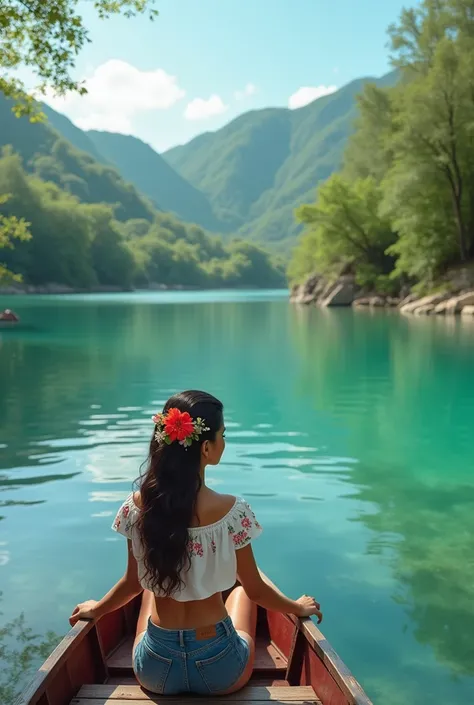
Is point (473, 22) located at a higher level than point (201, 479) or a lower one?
higher

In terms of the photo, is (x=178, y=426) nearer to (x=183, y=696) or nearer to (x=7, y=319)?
(x=183, y=696)

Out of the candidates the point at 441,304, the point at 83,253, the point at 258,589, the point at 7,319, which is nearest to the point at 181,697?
the point at 258,589

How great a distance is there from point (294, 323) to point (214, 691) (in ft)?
113

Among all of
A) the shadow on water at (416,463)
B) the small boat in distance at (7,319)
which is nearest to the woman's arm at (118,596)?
the shadow on water at (416,463)

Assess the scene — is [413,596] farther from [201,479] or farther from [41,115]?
[41,115]

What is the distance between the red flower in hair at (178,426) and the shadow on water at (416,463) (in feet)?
9.31

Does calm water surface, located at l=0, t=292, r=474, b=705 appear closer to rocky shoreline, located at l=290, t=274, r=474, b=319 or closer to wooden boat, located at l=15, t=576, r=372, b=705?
wooden boat, located at l=15, t=576, r=372, b=705

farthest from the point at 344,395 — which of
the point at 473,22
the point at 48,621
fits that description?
the point at 473,22

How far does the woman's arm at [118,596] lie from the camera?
3.18 metres

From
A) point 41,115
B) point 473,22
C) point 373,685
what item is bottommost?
point 373,685

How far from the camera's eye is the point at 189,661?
286 cm

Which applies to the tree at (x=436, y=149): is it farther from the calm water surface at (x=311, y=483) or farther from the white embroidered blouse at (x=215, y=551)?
the white embroidered blouse at (x=215, y=551)

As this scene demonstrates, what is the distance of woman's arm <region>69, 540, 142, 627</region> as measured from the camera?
318 centimetres

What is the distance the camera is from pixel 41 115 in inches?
501
